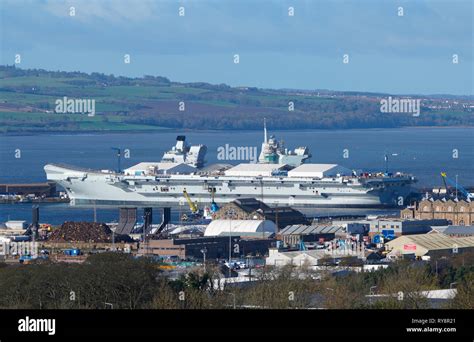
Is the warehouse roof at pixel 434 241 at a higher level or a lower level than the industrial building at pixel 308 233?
higher

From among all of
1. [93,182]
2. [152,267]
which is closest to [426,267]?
[152,267]

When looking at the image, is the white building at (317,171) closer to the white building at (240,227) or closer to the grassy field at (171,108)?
the white building at (240,227)

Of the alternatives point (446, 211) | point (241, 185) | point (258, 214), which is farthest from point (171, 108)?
point (258, 214)

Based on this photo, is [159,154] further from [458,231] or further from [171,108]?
[458,231]

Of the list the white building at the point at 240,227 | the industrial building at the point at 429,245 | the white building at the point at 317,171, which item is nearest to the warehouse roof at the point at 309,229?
the white building at the point at 240,227

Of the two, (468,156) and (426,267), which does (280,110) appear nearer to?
(468,156)
